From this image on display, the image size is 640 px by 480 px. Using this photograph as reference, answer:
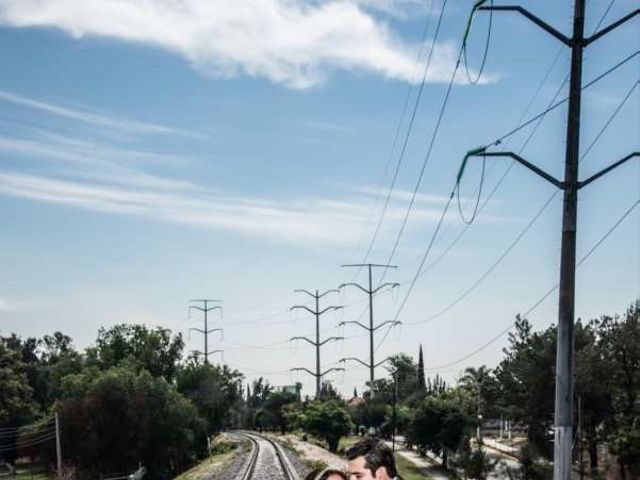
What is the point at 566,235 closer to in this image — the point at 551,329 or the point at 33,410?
the point at 551,329

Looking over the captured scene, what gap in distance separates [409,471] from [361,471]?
205 ft

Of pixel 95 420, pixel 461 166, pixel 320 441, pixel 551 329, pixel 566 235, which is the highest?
pixel 461 166

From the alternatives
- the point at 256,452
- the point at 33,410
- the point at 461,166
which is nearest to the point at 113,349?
the point at 33,410

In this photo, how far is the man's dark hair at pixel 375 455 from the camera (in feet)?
11.0

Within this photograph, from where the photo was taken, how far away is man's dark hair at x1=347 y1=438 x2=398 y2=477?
335 cm

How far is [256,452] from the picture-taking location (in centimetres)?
6481

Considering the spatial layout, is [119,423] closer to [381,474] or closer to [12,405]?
[12,405]

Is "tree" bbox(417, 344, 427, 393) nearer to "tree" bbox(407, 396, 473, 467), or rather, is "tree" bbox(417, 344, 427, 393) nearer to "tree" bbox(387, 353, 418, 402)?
A: "tree" bbox(387, 353, 418, 402)

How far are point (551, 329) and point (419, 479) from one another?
43.9 ft

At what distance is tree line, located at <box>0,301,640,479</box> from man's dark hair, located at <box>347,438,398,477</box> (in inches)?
999

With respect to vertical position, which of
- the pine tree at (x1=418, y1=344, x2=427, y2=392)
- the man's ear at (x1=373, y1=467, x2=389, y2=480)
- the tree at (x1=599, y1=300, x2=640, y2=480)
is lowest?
the pine tree at (x1=418, y1=344, x2=427, y2=392)

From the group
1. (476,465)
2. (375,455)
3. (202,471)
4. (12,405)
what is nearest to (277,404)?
(12,405)

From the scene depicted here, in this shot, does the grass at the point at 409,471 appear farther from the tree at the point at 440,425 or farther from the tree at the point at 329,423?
the tree at the point at 329,423

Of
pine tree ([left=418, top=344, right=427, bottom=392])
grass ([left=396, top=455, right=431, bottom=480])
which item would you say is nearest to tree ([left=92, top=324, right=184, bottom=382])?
grass ([left=396, top=455, right=431, bottom=480])
